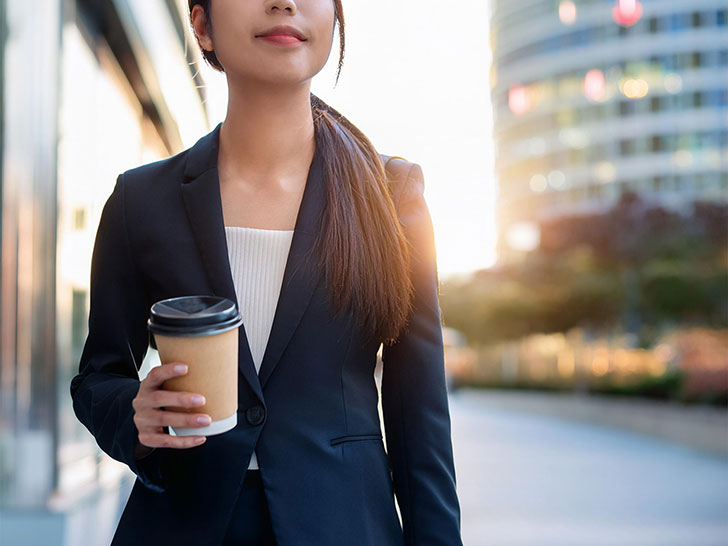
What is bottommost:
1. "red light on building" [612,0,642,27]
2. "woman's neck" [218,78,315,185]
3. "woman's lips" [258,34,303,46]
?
"woman's neck" [218,78,315,185]

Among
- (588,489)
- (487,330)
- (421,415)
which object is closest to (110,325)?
(421,415)

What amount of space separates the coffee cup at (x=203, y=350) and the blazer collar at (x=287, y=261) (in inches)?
7.5

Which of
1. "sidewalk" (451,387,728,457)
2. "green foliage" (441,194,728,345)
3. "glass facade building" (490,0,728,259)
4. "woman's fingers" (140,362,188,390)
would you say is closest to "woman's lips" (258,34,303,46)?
"woman's fingers" (140,362,188,390)

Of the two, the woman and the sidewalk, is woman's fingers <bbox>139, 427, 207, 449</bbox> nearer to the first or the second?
the woman

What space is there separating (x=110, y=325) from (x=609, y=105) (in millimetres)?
71310

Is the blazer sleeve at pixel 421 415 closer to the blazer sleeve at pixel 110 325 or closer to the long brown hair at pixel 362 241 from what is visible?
the long brown hair at pixel 362 241

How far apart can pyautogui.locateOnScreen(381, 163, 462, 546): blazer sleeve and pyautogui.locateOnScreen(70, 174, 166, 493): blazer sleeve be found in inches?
16.6

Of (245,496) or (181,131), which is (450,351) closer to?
(181,131)

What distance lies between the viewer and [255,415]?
1.43 metres

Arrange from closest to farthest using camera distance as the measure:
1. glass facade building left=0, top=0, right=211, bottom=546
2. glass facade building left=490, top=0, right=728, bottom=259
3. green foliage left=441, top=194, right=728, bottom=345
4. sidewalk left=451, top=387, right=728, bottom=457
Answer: glass facade building left=0, top=0, right=211, bottom=546 < sidewalk left=451, top=387, right=728, bottom=457 < green foliage left=441, top=194, right=728, bottom=345 < glass facade building left=490, top=0, right=728, bottom=259

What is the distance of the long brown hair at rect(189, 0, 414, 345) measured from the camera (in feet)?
5.07

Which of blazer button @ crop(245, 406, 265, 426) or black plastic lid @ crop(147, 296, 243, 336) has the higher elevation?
black plastic lid @ crop(147, 296, 243, 336)

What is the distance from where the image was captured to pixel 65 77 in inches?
190

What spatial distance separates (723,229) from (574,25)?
4379 centimetres
